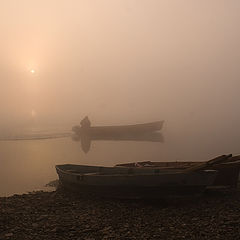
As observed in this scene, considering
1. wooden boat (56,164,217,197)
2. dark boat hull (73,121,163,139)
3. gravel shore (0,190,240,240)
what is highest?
dark boat hull (73,121,163,139)

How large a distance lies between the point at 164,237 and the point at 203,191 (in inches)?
207

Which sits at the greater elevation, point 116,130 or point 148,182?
point 116,130

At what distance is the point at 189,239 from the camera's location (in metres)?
9.95

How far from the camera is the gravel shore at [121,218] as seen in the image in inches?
429

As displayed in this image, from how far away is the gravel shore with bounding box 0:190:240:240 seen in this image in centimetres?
1089

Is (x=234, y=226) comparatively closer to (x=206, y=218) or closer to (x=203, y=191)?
(x=206, y=218)

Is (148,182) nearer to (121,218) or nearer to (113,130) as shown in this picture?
(121,218)

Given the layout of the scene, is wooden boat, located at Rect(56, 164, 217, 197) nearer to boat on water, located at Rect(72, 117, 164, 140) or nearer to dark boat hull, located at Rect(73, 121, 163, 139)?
dark boat hull, located at Rect(73, 121, 163, 139)

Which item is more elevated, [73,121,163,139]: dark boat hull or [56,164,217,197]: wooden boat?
[73,121,163,139]: dark boat hull

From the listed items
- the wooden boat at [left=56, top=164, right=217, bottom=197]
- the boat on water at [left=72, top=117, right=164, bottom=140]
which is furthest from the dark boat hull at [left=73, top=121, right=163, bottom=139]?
the wooden boat at [left=56, top=164, right=217, bottom=197]

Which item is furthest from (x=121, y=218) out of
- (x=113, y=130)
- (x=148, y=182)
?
(x=113, y=130)

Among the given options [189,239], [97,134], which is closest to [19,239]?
[189,239]

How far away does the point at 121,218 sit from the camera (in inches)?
506

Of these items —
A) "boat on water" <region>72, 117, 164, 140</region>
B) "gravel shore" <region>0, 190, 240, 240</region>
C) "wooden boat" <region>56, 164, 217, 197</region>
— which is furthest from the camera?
"boat on water" <region>72, 117, 164, 140</region>
